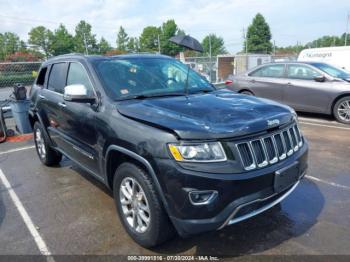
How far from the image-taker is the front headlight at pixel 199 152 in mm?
2551

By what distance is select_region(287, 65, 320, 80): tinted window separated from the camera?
8602 millimetres

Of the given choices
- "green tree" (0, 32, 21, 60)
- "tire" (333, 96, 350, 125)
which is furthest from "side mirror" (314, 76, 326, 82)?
"green tree" (0, 32, 21, 60)

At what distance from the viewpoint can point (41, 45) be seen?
6706cm

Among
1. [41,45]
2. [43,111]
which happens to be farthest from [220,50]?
[43,111]

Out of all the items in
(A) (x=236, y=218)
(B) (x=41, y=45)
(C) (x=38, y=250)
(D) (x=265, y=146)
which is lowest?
(C) (x=38, y=250)

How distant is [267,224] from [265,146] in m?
1.10

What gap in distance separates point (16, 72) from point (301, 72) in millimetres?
9269

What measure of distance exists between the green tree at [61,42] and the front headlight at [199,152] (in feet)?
225

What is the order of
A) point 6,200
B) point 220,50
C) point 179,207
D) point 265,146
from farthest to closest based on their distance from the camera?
point 220,50
point 6,200
point 265,146
point 179,207

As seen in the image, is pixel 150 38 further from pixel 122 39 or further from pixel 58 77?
pixel 58 77

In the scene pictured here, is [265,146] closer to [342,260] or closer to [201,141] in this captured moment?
[201,141]

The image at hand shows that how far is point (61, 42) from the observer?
2611 inches

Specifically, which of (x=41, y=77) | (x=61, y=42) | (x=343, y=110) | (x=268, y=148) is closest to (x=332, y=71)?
(x=343, y=110)

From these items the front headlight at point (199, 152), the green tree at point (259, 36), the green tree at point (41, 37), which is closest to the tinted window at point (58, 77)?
the front headlight at point (199, 152)
